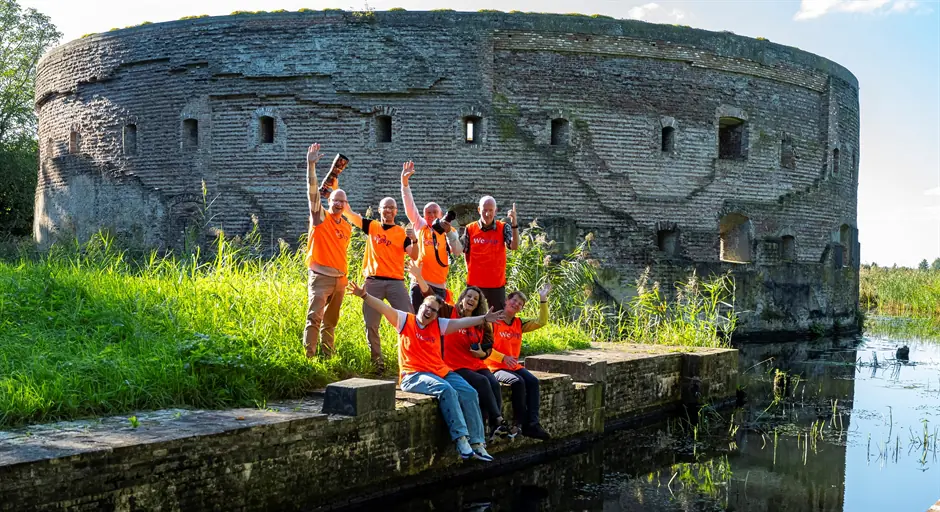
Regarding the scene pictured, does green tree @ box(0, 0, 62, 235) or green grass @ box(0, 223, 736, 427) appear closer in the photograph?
green grass @ box(0, 223, 736, 427)

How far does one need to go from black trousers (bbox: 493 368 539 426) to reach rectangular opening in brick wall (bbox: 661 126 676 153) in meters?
13.7

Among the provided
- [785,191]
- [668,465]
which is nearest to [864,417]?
[668,465]

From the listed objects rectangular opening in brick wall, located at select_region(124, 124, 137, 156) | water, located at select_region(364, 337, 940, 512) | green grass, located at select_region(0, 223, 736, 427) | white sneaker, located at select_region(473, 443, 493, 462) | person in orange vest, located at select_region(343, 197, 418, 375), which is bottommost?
water, located at select_region(364, 337, 940, 512)

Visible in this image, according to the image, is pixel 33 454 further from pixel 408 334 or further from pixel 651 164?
pixel 651 164

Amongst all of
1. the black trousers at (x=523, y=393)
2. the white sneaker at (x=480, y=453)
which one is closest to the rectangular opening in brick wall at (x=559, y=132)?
the black trousers at (x=523, y=393)

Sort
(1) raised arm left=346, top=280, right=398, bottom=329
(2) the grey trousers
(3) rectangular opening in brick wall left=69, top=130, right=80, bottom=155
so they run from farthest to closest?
1. (3) rectangular opening in brick wall left=69, top=130, right=80, bottom=155
2. (2) the grey trousers
3. (1) raised arm left=346, top=280, right=398, bottom=329

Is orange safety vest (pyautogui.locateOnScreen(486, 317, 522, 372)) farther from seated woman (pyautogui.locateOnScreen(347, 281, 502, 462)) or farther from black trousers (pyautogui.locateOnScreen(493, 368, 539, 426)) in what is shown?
seated woman (pyautogui.locateOnScreen(347, 281, 502, 462))

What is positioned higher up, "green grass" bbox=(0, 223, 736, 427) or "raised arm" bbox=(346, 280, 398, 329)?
"raised arm" bbox=(346, 280, 398, 329)

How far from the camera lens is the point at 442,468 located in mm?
6801

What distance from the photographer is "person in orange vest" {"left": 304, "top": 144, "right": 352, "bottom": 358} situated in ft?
24.5

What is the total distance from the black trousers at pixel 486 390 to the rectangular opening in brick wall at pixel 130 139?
15358 millimetres

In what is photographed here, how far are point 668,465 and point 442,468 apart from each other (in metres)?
2.40

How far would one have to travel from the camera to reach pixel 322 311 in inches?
295

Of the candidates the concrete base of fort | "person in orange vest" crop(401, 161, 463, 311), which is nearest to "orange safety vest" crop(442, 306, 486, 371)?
the concrete base of fort
